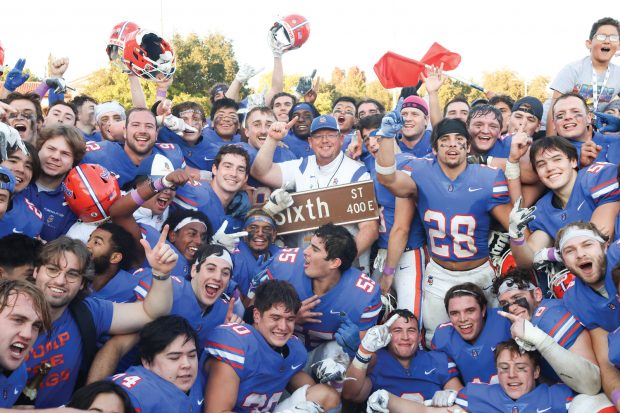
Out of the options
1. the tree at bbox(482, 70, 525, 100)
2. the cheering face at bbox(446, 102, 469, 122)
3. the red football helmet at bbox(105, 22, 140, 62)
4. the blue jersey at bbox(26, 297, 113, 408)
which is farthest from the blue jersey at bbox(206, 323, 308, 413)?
the tree at bbox(482, 70, 525, 100)

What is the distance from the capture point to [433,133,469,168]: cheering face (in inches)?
237

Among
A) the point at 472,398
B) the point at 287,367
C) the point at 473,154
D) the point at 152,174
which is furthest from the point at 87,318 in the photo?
the point at 473,154

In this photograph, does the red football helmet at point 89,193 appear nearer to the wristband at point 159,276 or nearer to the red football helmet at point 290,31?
the wristband at point 159,276

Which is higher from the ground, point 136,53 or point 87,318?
point 136,53

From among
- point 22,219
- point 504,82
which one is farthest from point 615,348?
point 504,82

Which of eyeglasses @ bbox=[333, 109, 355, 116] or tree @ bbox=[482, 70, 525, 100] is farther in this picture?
tree @ bbox=[482, 70, 525, 100]

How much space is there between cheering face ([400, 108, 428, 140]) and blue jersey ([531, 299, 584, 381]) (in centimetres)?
253

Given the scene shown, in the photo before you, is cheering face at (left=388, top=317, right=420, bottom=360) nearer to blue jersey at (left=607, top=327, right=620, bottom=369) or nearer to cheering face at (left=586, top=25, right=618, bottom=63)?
blue jersey at (left=607, top=327, right=620, bottom=369)

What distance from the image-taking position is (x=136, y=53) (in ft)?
22.8

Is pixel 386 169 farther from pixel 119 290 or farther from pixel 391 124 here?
pixel 119 290

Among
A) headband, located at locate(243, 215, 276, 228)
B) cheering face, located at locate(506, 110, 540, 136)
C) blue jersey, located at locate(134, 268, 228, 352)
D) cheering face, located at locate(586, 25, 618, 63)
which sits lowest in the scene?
blue jersey, located at locate(134, 268, 228, 352)

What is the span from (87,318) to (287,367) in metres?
1.45

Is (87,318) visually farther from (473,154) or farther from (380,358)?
(473,154)

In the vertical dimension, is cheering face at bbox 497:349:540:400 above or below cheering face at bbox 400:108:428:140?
below
